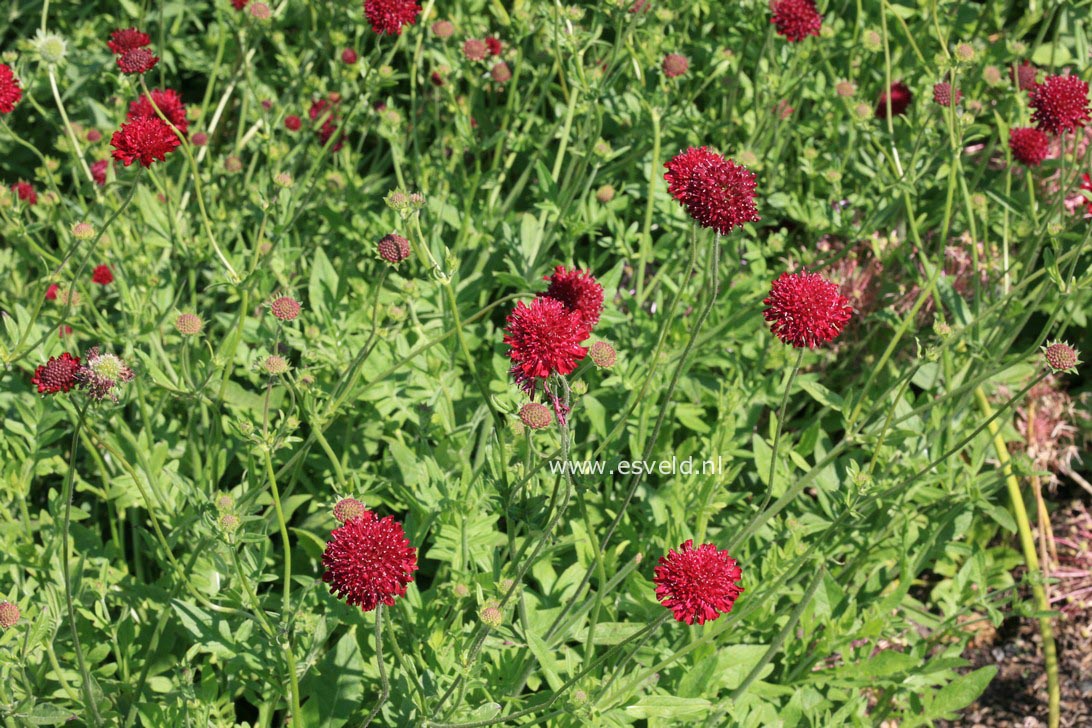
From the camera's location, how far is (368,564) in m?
1.95

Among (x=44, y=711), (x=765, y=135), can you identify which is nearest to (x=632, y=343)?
(x=765, y=135)

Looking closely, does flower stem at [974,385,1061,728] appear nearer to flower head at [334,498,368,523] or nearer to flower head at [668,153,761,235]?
flower head at [668,153,761,235]

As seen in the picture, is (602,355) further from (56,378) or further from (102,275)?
(102,275)

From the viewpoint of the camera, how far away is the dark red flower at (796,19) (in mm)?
3354

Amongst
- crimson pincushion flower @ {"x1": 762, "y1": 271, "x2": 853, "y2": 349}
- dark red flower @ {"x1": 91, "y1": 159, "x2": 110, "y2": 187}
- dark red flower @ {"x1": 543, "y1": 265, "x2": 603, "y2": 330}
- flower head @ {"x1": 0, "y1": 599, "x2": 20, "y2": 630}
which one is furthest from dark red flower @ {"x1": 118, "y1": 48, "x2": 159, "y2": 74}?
crimson pincushion flower @ {"x1": 762, "y1": 271, "x2": 853, "y2": 349}

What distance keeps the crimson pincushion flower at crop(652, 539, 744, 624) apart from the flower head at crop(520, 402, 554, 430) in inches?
14.6

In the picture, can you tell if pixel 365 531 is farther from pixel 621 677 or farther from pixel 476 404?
pixel 476 404

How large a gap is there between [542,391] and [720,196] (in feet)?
2.09

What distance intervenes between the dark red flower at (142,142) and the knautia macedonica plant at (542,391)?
19 millimetres

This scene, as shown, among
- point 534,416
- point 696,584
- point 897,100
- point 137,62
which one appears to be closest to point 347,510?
point 534,416

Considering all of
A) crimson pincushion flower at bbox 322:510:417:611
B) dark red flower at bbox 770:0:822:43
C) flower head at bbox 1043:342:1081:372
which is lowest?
crimson pincushion flower at bbox 322:510:417:611

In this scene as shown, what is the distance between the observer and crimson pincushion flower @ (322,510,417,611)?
1.94 metres

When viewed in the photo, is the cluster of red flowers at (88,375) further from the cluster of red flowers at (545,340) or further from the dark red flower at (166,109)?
the dark red flower at (166,109)

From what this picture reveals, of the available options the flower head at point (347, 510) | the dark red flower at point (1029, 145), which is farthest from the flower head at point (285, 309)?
the dark red flower at point (1029, 145)
